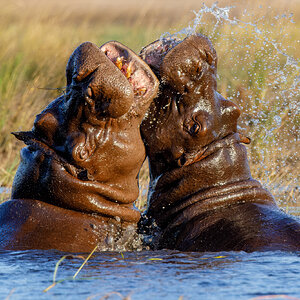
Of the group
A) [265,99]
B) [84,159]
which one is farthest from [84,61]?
[265,99]

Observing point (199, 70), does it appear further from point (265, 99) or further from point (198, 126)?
point (265, 99)

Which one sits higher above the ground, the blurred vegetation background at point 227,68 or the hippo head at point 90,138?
the blurred vegetation background at point 227,68

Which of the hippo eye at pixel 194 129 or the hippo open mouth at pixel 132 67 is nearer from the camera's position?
the hippo open mouth at pixel 132 67

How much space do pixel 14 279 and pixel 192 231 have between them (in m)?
1.32

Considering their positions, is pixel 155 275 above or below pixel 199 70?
below

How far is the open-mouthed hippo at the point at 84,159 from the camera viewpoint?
382 cm

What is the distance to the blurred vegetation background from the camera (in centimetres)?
734

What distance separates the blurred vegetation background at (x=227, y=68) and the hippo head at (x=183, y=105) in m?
1.82

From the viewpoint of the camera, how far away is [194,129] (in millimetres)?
4277

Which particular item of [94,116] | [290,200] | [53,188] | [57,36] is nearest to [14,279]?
[53,188]

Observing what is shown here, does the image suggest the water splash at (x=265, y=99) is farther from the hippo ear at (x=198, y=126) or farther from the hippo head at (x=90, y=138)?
the hippo head at (x=90, y=138)

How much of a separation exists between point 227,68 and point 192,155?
Answer: 15.9 feet

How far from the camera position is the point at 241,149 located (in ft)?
14.5

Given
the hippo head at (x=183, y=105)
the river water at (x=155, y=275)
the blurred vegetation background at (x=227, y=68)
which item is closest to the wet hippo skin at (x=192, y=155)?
the hippo head at (x=183, y=105)
